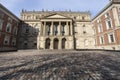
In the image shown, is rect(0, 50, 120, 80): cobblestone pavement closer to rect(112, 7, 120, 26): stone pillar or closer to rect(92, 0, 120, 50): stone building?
rect(92, 0, 120, 50): stone building

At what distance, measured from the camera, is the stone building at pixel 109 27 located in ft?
68.3

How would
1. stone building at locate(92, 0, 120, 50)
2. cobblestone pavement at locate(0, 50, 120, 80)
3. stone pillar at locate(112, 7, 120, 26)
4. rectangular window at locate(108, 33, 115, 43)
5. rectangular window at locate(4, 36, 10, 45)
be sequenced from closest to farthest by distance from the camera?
cobblestone pavement at locate(0, 50, 120, 80) → stone pillar at locate(112, 7, 120, 26) → stone building at locate(92, 0, 120, 50) → rectangular window at locate(108, 33, 115, 43) → rectangular window at locate(4, 36, 10, 45)

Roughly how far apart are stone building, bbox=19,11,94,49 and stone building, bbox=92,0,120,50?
475 cm

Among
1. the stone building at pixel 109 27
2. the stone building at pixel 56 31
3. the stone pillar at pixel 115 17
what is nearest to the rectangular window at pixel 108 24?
the stone building at pixel 109 27

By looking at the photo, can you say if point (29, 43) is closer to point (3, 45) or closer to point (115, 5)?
point (3, 45)

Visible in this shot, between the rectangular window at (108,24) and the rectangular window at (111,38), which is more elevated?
the rectangular window at (108,24)

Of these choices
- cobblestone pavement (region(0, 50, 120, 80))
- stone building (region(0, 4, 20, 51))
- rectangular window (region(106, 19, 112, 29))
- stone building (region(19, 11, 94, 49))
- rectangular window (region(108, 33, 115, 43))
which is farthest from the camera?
stone building (region(19, 11, 94, 49))

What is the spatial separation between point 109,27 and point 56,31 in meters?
17.1

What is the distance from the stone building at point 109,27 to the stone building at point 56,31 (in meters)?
4.75

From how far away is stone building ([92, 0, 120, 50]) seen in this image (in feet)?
68.3

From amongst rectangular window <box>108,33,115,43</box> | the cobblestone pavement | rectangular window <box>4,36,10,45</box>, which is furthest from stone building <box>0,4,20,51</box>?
rectangular window <box>108,33,115,43</box>

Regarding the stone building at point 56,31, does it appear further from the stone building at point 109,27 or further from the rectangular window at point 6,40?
the rectangular window at point 6,40

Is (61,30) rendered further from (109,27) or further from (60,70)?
(60,70)

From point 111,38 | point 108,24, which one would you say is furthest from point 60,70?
point 108,24
